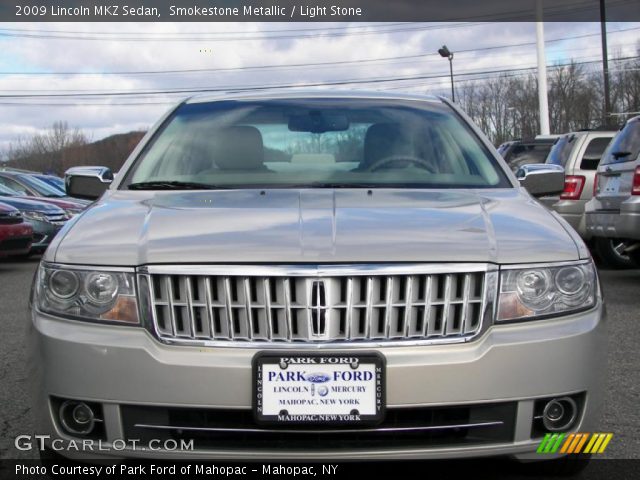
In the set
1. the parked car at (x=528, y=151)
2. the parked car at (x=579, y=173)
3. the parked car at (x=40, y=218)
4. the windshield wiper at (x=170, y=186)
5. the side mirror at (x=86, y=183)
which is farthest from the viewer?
the parked car at (x=528, y=151)

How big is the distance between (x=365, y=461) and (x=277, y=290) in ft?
1.97

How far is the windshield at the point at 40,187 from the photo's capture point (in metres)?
16.3

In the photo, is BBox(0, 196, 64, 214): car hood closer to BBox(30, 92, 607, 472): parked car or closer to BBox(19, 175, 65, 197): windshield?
BBox(19, 175, 65, 197): windshield

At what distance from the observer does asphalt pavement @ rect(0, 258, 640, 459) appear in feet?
12.5

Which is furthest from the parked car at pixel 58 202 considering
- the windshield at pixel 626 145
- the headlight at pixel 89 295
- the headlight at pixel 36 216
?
the headlight at pixel 89 295

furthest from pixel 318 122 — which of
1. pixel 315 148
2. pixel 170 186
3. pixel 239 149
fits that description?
pixel 170 186

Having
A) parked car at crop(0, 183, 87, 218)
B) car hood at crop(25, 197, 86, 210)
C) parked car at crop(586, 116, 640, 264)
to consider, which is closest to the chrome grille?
parked car at crop(586, 116, 640, 264)

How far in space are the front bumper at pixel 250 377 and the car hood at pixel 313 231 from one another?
10.6 inches

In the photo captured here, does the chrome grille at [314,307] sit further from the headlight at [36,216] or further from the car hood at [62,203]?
the car hood at [62,203]

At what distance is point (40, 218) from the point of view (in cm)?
1332

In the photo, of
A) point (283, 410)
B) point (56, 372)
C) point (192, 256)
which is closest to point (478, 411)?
point (283, 410)

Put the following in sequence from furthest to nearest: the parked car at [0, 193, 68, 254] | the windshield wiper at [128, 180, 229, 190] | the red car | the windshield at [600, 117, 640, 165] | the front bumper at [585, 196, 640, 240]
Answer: the parked car at [0, 193, 68, 254], the red car, the windshield at [600, 117, 640, 165], the front bumper at [585, 196, 640, 240], the windshield wiper at [128, 180, 229, 190]

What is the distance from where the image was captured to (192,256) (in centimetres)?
265

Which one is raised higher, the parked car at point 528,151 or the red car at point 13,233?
the parked car at point 528,151
